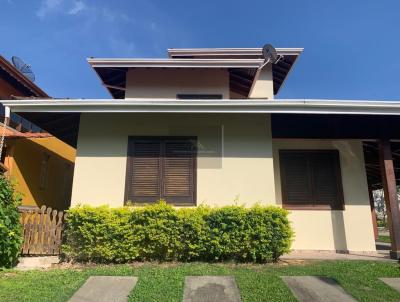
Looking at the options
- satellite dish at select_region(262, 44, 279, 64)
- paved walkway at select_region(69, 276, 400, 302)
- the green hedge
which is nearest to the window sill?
the green hedge

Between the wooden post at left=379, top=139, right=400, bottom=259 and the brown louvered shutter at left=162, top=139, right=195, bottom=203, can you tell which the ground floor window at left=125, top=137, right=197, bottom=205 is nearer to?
the brown louvered shutter at left=162, top=139, right=195, bottom=203

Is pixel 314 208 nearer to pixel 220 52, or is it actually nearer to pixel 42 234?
pixel 220 52

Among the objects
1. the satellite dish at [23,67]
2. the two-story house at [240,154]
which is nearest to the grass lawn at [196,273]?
the two-story house at [240,154]

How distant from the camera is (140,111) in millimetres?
7660

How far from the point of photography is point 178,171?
8.23 meters

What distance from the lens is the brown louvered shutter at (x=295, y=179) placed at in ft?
30.8

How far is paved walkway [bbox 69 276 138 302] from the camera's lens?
4.79m

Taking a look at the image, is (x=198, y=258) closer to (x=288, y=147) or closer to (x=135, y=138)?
(x=135, y=138)

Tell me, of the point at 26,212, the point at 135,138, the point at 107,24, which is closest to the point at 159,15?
the point at 107,24

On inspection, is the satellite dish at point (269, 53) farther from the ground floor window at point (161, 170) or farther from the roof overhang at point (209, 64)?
the ground floor window at point (161, 170)

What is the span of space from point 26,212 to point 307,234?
686cm

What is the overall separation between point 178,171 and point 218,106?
1.85 meters

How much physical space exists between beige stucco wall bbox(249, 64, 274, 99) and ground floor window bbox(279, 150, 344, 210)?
3.01 metres

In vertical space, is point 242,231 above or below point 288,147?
below
